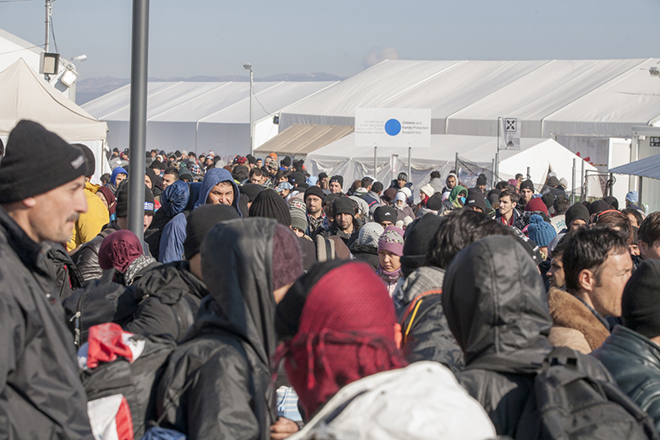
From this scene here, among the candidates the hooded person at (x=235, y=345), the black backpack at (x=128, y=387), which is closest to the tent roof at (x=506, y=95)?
the hooded person at (x=235, y=345)

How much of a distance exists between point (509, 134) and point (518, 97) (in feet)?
51.3

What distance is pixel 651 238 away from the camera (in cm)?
483

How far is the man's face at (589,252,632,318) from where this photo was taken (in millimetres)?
3318

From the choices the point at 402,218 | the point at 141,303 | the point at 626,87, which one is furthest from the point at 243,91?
the point at 141,303

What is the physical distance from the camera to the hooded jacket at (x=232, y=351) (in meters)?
1.98

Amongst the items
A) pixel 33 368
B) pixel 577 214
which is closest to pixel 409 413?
pixel 33 368

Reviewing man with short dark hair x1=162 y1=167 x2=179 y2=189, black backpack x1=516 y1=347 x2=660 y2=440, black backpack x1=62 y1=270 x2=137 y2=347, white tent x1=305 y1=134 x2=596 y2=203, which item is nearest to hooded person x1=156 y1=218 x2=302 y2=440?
black backpack x1=516 y1=347 x2=660 y2=440

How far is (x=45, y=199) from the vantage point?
2232 mm

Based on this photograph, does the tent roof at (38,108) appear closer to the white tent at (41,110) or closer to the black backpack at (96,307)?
the white tent at (41,110)

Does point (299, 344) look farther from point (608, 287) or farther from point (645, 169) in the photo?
point (645, 169)

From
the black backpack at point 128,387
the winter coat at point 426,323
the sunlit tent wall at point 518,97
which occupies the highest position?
the sunlit tent wall at point 518,97

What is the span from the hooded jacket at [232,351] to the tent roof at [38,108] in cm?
1145

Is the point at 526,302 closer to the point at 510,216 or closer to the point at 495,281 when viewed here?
the point at 495,281

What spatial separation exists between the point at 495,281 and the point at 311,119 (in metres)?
36.4
